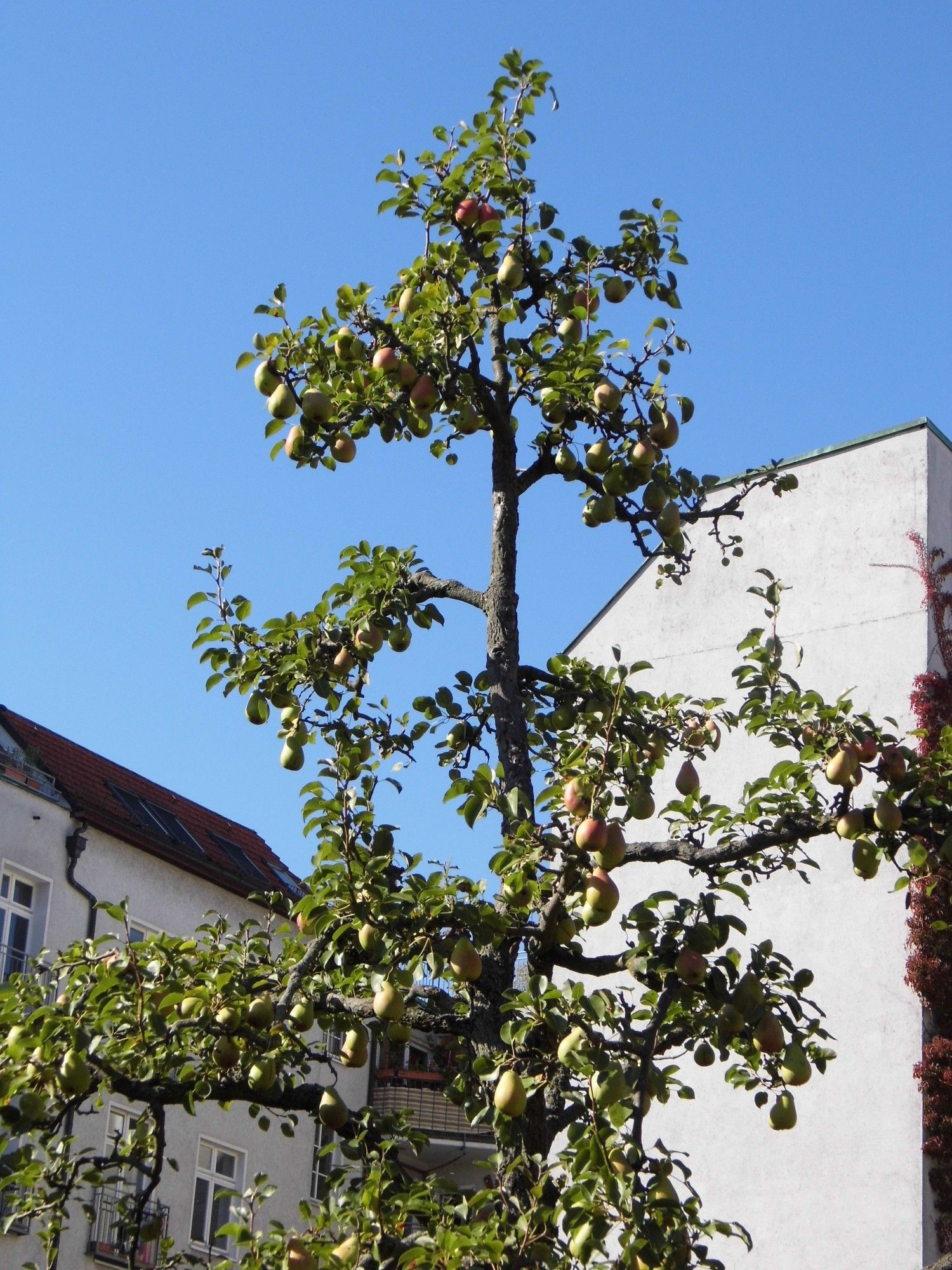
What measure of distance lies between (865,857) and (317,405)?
2.70 meters

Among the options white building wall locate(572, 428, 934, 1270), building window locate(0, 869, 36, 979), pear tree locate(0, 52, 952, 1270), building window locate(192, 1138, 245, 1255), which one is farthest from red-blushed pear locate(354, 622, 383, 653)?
building window locate(192, 1138, 245, 1255)

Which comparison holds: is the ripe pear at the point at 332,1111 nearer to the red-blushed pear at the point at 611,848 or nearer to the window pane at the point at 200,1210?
the red-blushed pear at the point at 611,848

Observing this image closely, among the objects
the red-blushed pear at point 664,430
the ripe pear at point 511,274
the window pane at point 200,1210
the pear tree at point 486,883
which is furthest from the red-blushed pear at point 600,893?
the window pane at point 200,1210

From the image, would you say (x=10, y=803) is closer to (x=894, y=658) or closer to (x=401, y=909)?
(x=894, y=658)

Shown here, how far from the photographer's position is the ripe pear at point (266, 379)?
6.28 metres

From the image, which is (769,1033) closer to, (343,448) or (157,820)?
(343,448)

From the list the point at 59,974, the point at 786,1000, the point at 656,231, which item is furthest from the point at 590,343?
the point at 59,974

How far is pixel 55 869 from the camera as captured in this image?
17.7 metres

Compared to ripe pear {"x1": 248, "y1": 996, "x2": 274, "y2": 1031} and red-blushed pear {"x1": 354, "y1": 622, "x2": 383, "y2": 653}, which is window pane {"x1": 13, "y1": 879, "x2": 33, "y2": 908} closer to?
red-blushed pear {"x1": 354, "y1": 622, "x2": 383, "y2": 653}

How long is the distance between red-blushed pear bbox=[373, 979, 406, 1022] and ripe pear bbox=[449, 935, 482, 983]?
0.67 ft

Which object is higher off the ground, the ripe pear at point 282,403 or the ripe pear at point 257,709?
the ripe pear at point 282,403

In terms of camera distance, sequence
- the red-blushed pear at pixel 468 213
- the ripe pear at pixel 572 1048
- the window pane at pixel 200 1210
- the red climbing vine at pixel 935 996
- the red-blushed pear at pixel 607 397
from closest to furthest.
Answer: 1. the ripe pear at pixel 572 1048
2. the red-blushed pear at pixel 607 397
3. the red-blushed pear at pixel 468 213
4. the red climbing vine at pixel 935 996
5. the window pane at pixel 200 1210

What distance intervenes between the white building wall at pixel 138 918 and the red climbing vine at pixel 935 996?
24.4 ft

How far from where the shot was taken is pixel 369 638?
20.2 feet
